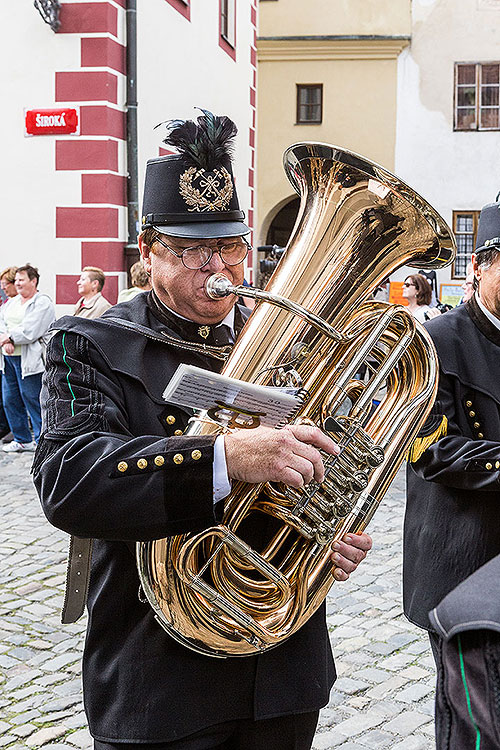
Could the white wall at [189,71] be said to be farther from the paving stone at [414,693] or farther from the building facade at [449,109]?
the building facade at [449,109]

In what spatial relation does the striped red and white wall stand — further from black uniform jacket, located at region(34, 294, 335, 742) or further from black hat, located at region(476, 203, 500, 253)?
black uniform jacket, located at region(34, 294, 335, 742)

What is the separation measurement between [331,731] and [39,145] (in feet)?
23.9

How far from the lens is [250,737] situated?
221 centimetres

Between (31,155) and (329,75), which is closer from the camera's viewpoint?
(31,155)

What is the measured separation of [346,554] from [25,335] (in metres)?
6.91

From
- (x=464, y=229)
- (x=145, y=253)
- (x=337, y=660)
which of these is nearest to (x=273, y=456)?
(x=145, y=253)

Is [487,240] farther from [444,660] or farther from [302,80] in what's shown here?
[302,80]

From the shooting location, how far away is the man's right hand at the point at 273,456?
73.2 inches

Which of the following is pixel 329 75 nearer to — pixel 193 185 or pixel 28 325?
pixel 28 325

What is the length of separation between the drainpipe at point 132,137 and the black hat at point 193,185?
24.7 ft

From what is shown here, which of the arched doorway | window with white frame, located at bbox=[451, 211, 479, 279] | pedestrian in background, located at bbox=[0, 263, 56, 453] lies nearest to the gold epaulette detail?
pedestrian in background, located at bbox=[0, 263, 56, 453]

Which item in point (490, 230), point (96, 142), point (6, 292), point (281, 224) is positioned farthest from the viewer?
point (281, 224)

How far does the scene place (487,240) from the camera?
2.92m

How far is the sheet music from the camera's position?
174cm
